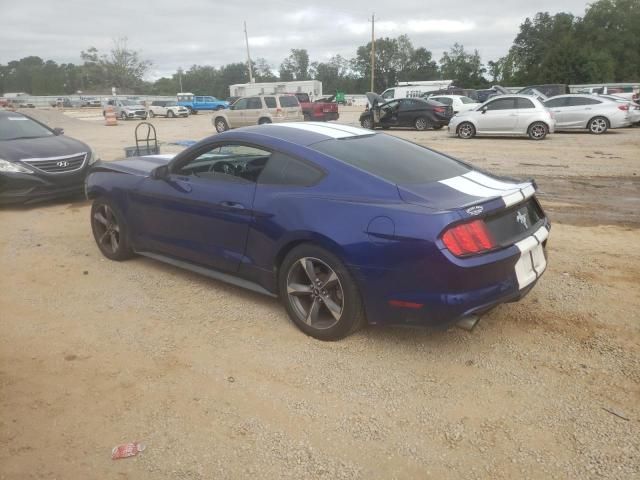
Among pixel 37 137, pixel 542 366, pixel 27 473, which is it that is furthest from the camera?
pixel 37 137

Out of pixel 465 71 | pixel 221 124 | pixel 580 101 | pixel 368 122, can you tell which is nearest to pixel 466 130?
Answer: pixel 580 101

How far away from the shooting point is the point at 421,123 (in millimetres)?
21203

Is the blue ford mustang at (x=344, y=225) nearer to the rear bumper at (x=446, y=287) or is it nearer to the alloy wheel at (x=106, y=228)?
the rear bumper at (x=446, y=287)

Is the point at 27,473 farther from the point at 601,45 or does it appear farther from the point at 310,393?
the point at 601,45

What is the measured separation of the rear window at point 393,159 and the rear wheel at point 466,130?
14.2m

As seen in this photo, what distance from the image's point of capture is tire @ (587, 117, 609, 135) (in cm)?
1775

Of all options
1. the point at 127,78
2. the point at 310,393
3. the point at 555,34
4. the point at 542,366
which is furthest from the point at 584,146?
the point at 127,78

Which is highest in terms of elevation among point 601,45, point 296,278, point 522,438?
point 601,45

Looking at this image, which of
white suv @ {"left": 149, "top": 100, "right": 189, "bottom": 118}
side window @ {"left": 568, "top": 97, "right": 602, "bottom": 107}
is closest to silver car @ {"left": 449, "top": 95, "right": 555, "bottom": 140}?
side window @ {"left": 568, "top": 97, "right": 602, "bottom": 107}

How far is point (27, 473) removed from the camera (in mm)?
2443

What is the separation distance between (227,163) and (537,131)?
14.6 m

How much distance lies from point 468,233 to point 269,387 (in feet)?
4.95

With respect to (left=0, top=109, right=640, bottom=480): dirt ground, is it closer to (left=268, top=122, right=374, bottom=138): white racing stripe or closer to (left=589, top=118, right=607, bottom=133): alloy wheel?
(left=268, top=122, right=374, bottom=138): white racing stripe

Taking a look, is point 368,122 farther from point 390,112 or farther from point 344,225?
point 344,225
